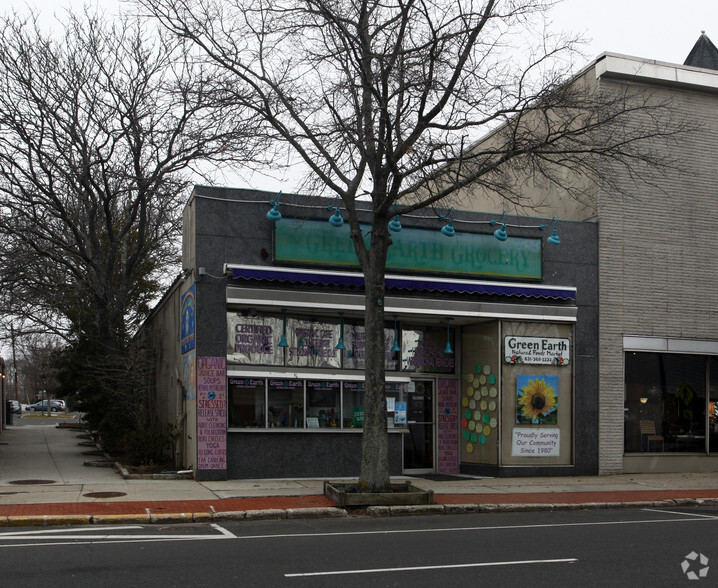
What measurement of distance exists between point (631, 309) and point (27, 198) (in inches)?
659

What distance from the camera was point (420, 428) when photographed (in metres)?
18.5

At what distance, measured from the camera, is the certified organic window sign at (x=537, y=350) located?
58.4 feet

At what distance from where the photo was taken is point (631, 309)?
1872cm

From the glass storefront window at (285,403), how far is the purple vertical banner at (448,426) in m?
3.70

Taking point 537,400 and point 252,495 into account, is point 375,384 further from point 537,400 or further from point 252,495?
point 537,400

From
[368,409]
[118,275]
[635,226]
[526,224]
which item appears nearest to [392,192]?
[368,409]

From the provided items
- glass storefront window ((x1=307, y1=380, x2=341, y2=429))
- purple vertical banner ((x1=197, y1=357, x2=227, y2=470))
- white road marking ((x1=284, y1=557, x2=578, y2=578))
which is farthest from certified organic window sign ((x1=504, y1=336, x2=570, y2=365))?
white road marking ((x1=284, y1=557, x2=578, y2=578))

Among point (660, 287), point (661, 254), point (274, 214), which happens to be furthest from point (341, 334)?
point (661, 254)

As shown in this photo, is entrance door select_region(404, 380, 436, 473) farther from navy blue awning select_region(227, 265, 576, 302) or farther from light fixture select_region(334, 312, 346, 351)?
navy blue awning select_region(227, 265, 576, 302)

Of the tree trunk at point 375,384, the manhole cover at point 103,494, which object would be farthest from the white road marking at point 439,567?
the manhole cover at point 103,494

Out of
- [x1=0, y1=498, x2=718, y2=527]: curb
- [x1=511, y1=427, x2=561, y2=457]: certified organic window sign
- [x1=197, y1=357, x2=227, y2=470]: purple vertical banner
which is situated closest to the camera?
[x1=0, y1=498, x2=718, y2=527]: curb

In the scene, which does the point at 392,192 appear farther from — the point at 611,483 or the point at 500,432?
the point at 611,483

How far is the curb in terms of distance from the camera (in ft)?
36.5

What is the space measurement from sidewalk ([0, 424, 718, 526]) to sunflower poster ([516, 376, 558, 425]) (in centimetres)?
133
